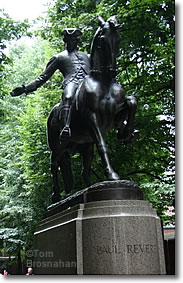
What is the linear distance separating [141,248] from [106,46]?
10.9ft

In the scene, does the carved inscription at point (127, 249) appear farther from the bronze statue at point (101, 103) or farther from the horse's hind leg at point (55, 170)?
the horse's hind leg at point (55, 170)

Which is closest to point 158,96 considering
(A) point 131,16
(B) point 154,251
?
(A) point 131,16

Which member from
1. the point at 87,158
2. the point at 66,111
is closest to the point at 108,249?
the point at 66,111

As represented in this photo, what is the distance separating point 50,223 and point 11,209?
13.9 meters

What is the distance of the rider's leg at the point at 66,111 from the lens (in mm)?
6793

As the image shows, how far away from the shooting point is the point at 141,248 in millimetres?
5164

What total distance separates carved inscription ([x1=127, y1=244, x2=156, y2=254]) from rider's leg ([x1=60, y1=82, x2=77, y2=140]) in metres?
2.46

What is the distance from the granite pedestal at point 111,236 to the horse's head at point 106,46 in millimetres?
2124

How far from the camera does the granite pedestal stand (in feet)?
16.7

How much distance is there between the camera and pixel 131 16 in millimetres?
12469

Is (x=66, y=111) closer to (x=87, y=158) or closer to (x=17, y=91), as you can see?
(x=87, y=158)

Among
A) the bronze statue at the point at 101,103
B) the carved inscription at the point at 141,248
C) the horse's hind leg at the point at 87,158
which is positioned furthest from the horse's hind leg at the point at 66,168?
the carved inscription at the point at 141,248

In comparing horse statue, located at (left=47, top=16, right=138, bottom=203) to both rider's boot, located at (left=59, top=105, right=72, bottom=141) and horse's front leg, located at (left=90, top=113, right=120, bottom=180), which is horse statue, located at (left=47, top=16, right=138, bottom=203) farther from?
rider's boot, located at (left=59, top=105, right=72, bottom=141)

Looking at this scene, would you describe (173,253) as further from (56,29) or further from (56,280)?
(56,29)
